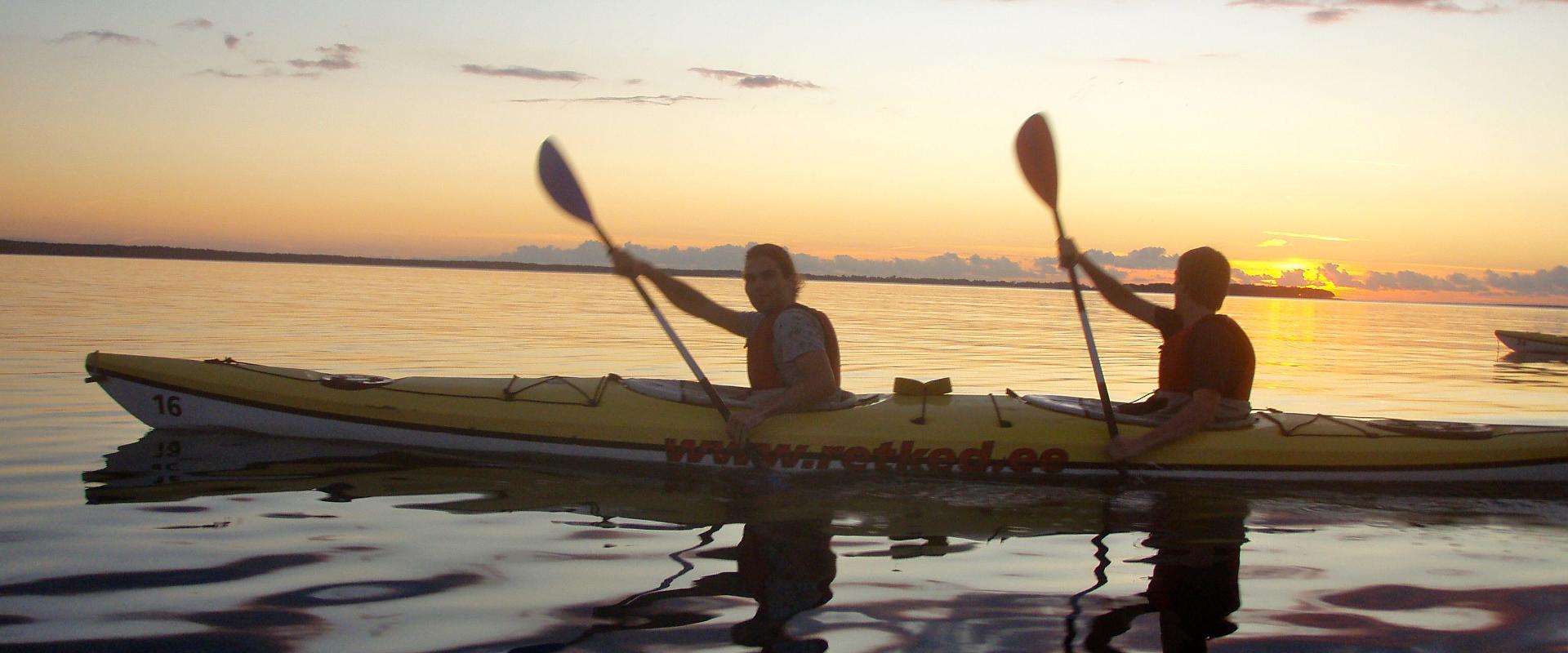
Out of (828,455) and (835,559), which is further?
(828,455)

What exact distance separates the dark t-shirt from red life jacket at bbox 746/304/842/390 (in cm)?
170

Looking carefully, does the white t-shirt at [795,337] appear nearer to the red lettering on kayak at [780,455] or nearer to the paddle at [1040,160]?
the red lettering on kayak at [780,455]

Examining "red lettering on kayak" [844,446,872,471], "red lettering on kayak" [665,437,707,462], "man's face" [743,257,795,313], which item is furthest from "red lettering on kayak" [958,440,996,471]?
"red lettering on kayak" [665,437,707,462]

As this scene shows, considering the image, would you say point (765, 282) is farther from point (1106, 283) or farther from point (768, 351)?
point (1106, 283)

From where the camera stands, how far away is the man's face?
209 inches

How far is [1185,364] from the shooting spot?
5.33m

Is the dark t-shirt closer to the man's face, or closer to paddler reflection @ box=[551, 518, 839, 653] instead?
the man's face

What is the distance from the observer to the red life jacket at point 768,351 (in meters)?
5.36

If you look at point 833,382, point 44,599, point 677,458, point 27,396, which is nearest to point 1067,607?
point 833,382

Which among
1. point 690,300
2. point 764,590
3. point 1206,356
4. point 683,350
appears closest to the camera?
point 764,590

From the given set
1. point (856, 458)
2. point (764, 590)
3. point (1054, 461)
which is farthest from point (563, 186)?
point (764, 590)

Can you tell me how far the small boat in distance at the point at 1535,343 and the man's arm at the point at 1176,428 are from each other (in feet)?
58.8

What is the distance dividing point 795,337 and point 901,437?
0.83 meters

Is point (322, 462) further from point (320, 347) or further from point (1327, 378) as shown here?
point (1327, 378)
